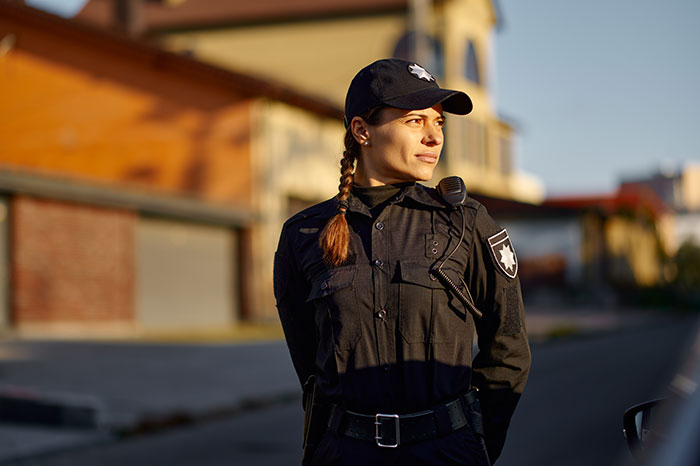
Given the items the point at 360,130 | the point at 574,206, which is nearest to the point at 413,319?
the point at 360,130

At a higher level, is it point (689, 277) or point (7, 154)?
point (7, 154)

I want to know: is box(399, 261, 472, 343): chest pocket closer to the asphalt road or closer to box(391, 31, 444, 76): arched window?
the asphalt road

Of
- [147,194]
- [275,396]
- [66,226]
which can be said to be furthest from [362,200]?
[147,194]

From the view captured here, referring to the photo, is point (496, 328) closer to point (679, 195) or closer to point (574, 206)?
point (574, 206)

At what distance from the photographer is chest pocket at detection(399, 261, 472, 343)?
2527 mm

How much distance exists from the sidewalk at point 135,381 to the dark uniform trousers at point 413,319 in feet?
19.9

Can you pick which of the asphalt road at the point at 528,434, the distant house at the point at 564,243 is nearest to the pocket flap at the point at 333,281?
the asphalt road at the point at 528,434

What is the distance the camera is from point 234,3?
125 feet

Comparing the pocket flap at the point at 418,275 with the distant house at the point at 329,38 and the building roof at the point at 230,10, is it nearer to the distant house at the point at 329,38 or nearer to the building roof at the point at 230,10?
the distant house at the point at 329,38

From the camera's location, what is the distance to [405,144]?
2703mm

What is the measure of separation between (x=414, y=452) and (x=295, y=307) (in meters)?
0.59

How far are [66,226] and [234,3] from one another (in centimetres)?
2069

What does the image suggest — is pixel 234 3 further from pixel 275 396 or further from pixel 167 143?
pixel 275 396

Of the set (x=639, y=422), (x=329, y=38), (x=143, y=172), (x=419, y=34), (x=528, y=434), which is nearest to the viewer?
(x=639, y=422)
